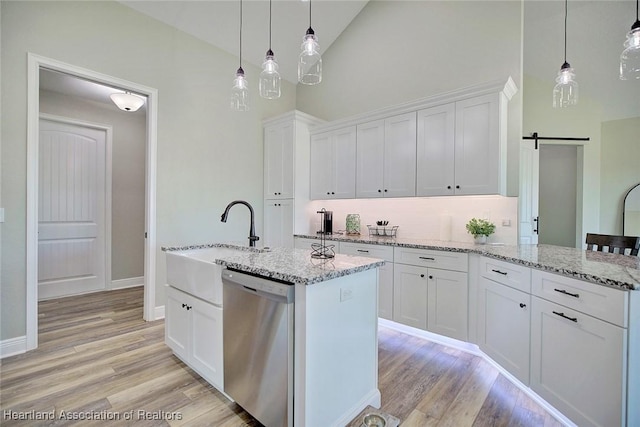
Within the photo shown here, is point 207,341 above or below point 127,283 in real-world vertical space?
above

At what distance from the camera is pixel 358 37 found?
4188 mm

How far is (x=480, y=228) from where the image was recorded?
2.92 metres

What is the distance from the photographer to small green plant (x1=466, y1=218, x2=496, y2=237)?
2898 millimetres

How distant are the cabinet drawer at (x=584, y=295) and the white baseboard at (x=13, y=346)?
4118mm

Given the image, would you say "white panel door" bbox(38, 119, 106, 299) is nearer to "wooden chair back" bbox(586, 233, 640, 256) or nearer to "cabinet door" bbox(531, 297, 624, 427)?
"cabinet door" bbox(531, 297, 624, 427)

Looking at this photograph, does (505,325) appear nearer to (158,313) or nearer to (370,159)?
(370,159)

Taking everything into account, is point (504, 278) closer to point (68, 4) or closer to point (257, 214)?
point (257, 214)

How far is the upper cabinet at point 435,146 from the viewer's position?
8.92 ft

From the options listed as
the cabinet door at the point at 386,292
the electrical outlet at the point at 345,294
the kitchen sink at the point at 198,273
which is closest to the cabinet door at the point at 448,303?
the cabinet door at the point at 386,292

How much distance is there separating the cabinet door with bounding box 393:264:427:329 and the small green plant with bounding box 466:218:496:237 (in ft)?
2.19

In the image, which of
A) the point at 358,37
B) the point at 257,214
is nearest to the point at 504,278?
the point at 257,214

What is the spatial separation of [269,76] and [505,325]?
257 cm

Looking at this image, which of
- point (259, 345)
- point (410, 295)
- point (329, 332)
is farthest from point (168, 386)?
point (410, 295)

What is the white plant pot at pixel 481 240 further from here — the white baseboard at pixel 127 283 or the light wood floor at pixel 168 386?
the white baseboard at pixel 127 283
